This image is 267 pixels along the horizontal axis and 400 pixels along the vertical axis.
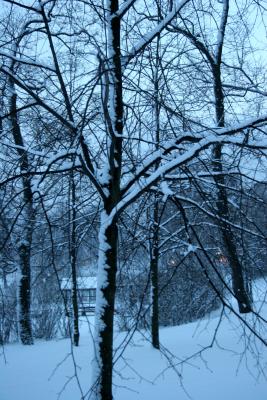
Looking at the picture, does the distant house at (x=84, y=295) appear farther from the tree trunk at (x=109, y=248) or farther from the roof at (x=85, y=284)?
the tree trunk at (x=109, y=248)

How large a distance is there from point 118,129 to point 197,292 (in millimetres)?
17363

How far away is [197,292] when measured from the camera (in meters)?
19.5

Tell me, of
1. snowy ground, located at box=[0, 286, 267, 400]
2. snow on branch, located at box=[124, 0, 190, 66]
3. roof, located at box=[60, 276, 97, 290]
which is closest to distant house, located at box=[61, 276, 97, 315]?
roof, located at box=[60, 276, 97, 290]

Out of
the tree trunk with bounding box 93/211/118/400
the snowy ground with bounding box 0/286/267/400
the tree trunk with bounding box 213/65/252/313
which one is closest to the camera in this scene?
the tree trunk with bounding box 213/65/252/313

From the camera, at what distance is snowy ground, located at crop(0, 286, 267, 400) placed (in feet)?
17.9

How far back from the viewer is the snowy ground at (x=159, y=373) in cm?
545

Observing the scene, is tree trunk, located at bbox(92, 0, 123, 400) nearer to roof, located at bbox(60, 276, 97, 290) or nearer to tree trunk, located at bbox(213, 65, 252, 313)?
roof, located at bbox(60, 276, 97, 290)

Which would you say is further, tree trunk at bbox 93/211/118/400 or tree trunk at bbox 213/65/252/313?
tree trunk at bbox 93/211/118/400

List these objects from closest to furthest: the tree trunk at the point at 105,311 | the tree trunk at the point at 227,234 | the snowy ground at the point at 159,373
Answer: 1. the tree trunk at the point at 227,234
2. the tree trunk at the point at 105,311
3. the snowy ground at the point at 159,373

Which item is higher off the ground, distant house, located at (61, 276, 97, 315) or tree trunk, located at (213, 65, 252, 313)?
tree trunk, located at (213, 65, 252, 313)

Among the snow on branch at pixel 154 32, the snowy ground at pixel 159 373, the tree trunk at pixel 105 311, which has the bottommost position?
the snowy ground at pixel 159 373

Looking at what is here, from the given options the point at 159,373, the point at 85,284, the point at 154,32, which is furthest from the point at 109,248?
the point at 159,373

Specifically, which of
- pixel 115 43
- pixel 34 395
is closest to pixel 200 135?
pixel 115 43

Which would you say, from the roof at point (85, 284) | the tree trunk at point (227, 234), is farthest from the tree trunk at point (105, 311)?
the tree trunk at point (227, 234)
